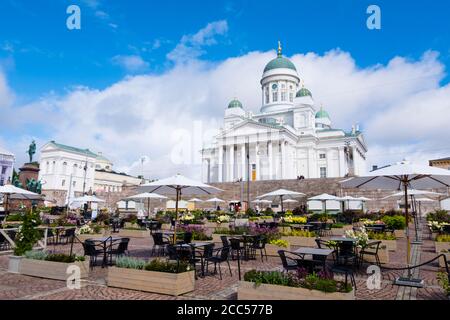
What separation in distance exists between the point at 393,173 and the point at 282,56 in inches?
3100

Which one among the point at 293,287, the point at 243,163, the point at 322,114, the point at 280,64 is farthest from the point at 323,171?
the point at 293,287

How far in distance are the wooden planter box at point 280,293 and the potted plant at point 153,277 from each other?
4.82ft

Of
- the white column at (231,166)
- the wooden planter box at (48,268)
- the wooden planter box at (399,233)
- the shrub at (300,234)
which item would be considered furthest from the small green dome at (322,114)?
the wooden planter box at (48,268)

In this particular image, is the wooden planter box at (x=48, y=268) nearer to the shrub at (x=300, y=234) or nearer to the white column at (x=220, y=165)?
the shrub at (x=300, y=234)

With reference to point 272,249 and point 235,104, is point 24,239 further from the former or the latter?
point 235,104

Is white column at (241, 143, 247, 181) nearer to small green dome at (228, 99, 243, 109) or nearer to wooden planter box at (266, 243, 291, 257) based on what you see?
small green dome at (228, 99, 243, 109)

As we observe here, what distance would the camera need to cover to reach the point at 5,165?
67.1 m

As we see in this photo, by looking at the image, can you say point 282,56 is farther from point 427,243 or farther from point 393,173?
point 393,173

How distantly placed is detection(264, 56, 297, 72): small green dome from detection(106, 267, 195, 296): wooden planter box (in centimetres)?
7498

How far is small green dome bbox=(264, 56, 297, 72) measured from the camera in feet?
256

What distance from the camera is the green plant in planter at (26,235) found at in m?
9.86

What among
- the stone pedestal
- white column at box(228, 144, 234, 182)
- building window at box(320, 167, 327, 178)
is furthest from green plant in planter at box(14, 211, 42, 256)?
building window at box(320, 167, 327, 178)
